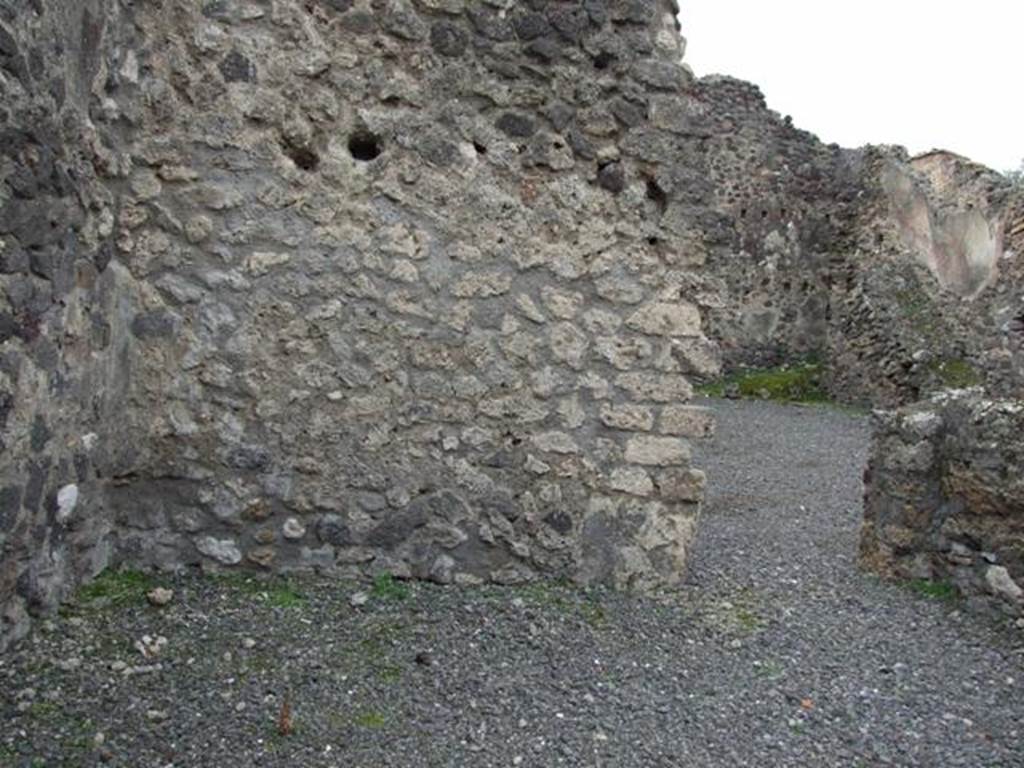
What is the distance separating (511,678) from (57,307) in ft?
6.60

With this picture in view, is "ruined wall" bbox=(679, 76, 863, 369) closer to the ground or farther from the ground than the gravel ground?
farther from the ground

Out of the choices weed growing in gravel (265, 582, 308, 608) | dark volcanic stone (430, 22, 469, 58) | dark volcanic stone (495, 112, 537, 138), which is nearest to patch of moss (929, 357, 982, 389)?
dark volcanic stone (495, 112, 537, 138)

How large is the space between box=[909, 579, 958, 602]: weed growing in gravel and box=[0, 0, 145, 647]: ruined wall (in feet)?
11.9

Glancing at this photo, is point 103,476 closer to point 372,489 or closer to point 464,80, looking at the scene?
point 372,489

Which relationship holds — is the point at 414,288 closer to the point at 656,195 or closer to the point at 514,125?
the point at 514,125

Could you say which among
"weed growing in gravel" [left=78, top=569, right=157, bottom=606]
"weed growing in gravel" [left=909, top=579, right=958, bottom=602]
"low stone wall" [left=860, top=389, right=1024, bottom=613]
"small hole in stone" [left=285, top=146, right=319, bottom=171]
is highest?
"small hole in stone" [left=285, top=146, right=319, bottom=171]

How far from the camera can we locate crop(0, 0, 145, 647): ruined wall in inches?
113

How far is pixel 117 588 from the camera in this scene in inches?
139

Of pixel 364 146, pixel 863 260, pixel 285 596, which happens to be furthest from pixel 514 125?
pixel 863 260

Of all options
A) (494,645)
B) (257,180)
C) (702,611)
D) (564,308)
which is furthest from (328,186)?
(702,611)

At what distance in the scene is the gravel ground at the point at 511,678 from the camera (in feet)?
8.78

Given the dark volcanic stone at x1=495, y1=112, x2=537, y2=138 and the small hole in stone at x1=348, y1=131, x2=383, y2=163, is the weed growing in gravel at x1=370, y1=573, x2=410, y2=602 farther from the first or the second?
the dark volcanic stone at x1=495, y1=112, x2=537, y2=138

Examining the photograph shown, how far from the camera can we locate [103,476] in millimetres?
3625

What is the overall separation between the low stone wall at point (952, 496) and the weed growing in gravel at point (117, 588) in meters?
3.45
